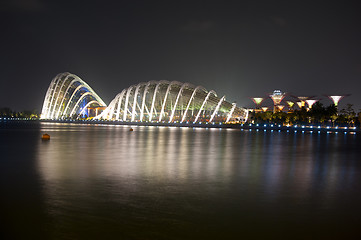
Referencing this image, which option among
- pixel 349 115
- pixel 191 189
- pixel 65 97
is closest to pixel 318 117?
pixel 349 115

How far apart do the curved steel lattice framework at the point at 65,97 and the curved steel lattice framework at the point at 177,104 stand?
24725 mm

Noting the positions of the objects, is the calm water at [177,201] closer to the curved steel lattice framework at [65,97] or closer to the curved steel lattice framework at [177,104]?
the curved steel lattice framework at [177,104]

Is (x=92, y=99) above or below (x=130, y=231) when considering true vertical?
above

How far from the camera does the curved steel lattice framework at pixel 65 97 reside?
13325cm

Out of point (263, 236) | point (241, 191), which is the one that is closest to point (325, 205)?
point (241, 191)

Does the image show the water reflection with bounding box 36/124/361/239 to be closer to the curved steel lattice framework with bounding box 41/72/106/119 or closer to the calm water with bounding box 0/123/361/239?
the calm water with bounding box 0/123/361/239

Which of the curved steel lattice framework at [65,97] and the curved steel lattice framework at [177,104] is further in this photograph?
the curved steel lattice framework at [65,97]

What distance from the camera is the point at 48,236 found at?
7.29 meters

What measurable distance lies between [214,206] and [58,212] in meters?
3.86

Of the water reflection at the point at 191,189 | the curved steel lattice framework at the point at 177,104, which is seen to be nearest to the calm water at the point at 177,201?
the water reflection at the point at 191,189

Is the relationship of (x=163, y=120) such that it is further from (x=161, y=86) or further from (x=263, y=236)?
(x=263, y=236)

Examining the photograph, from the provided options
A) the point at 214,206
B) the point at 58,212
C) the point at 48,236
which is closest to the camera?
the point at 48,236

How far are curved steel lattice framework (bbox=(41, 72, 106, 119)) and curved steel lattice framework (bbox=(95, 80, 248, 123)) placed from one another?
2472cm

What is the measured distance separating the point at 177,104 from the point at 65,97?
4757 cm
